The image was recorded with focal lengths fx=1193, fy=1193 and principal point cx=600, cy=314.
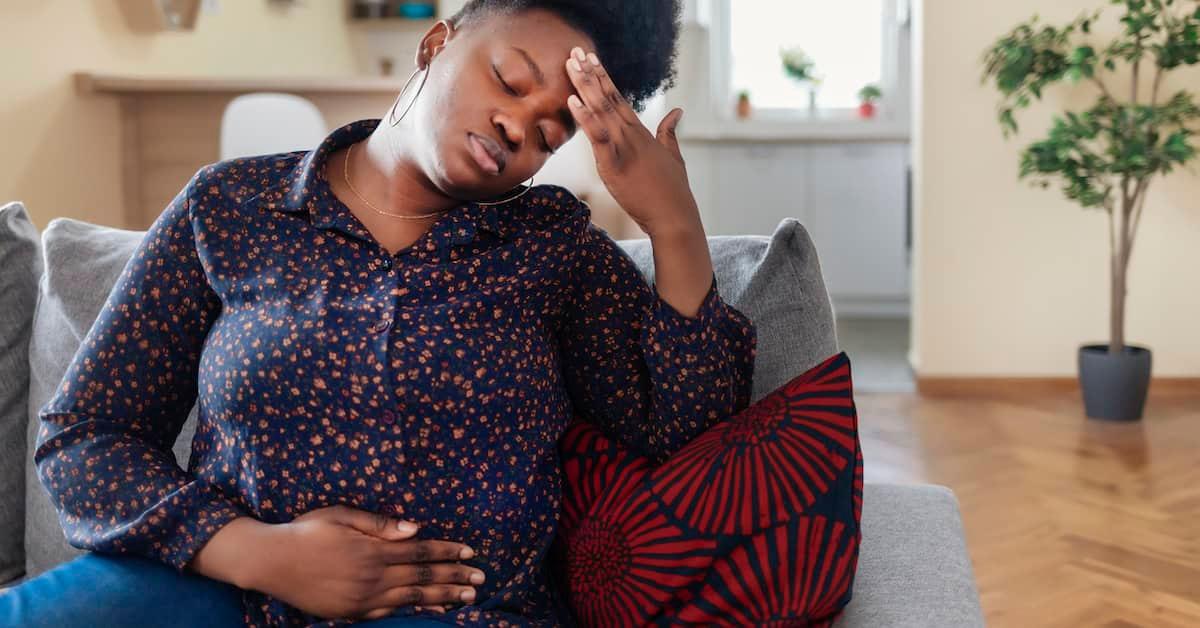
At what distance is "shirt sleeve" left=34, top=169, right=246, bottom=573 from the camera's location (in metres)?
1.05

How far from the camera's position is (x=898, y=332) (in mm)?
5617

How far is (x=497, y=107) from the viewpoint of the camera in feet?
3.61

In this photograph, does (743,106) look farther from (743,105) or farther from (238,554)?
(238,554)

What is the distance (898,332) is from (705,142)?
55.3 inches

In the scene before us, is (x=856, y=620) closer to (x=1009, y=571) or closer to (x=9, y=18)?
(x=1009, y=571)

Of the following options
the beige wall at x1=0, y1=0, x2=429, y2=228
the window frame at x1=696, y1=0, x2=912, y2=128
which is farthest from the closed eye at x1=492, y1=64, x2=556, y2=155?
the window frame at x1=696, y1=0, x2=912, y2=128

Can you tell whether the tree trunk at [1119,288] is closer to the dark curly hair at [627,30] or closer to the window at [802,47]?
the window at [802,47]

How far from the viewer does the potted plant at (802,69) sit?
6250 millimetres

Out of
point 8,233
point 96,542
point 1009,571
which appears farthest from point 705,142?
point 96,542

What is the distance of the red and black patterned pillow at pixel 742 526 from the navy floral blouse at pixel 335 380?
0.21 ft

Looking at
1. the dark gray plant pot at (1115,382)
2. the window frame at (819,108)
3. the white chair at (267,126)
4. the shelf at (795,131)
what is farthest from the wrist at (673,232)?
the window frame at (819,108)

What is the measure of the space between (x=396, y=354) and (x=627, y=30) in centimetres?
41

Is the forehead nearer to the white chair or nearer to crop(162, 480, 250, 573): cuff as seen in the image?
crop(162, 480, 250, 573): cuff

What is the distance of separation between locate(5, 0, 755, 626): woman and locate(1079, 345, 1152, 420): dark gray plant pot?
2.88 m
